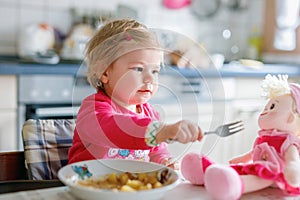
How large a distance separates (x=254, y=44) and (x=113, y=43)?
8.26 ft

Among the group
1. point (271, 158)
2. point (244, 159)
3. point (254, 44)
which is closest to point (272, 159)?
point (271, 158)

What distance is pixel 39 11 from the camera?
2.67 metres

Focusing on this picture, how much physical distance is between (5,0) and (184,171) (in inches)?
78.1

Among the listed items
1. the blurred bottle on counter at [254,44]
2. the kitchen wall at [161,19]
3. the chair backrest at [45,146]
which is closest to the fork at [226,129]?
the chair backrest at [45,146]

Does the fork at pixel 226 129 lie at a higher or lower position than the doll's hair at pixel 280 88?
lower

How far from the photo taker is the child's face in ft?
3.18

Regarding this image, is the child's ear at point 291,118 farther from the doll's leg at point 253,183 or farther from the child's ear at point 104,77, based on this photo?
the child's ear at point 104,77

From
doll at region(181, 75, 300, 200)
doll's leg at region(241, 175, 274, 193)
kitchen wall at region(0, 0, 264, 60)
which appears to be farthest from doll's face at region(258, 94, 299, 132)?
kitchen wall at region(0, 0, 264, 60)

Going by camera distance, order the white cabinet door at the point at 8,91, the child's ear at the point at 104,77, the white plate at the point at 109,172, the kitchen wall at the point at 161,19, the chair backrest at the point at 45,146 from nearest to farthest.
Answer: the white plate at the point at 109,172 < the child's ear at the point at 104,77 < the chair backrest at the point at 45,146 < the white cabinet door at the point at 8,91 < the kitchen wall at the point at 161,19

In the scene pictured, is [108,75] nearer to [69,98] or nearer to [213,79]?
[213,79]

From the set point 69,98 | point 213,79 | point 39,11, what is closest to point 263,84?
point 213,79

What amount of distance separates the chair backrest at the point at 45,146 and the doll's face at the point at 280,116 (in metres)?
0.59

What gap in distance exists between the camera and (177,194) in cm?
86

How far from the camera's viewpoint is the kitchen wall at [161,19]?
260 centimetres
